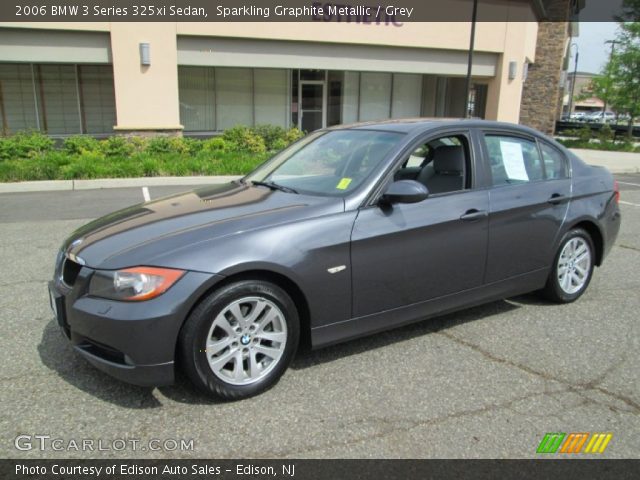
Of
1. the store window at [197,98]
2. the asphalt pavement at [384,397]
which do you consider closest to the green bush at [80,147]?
the store window at [197,98]

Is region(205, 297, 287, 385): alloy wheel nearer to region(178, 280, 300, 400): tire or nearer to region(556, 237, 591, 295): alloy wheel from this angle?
region(178, 280, 300, 400): tire

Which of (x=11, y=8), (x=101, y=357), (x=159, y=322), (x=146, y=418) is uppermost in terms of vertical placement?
(x=11, y=8)

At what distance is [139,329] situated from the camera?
289 cm

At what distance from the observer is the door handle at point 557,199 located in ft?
14.7

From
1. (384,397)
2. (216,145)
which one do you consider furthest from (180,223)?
(216,145)

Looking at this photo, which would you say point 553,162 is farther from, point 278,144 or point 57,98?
point 57,98

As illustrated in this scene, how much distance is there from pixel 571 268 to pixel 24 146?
12.3 metres

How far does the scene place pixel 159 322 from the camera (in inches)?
114

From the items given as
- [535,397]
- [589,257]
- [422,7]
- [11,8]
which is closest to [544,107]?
[422,7]

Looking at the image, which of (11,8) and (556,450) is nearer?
(556,450)

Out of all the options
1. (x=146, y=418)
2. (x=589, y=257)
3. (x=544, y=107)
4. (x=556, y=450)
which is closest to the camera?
(x=556, y=450)

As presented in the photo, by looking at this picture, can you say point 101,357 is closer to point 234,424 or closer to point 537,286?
point 234,424

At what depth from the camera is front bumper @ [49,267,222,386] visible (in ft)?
9.51
